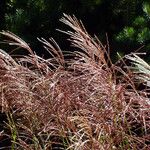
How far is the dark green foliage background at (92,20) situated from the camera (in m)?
4.61

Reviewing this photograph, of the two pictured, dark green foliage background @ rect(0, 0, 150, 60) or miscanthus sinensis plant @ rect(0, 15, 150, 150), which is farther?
dark green foliage background @ rect(0, 0, 150, 60)

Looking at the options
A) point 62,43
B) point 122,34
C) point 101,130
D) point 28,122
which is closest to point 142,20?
point 122,34

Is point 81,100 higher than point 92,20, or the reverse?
point 81,100

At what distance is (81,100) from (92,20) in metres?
2.04

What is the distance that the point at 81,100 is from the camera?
3.07 meters

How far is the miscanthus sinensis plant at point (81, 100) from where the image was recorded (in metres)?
2.84

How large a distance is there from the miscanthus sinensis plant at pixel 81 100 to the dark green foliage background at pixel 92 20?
150 centimetres

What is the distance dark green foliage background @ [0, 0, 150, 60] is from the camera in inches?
182

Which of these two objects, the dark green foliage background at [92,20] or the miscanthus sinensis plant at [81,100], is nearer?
the miscanthus sinensis plant at [81,100]

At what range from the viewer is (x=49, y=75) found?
122 inches

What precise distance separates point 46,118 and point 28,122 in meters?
0.27

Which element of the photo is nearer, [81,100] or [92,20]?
[81,100]

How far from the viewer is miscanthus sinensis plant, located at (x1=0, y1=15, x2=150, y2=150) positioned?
2.84m

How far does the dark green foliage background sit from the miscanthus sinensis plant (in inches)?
59.1
